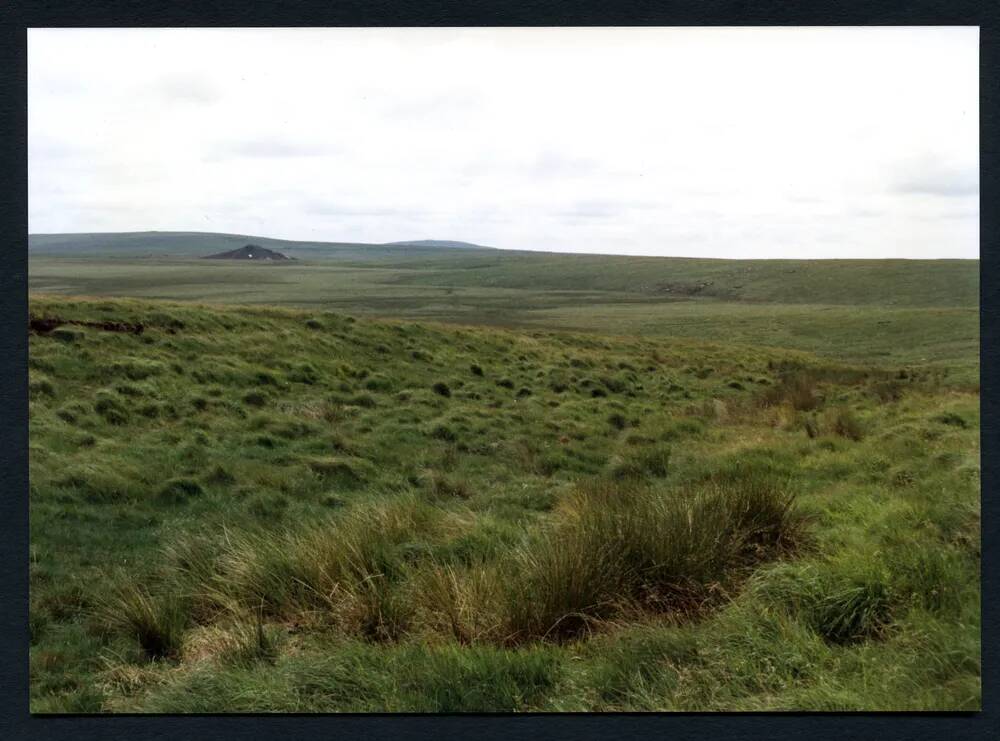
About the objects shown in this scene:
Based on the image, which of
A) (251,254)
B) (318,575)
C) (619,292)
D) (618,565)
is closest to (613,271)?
(619,292)

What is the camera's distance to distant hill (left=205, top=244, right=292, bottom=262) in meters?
6.80

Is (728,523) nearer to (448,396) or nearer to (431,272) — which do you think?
(448,396)

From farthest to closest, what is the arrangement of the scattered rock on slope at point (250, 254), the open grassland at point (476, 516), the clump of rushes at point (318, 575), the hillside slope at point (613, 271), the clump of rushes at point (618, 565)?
the scattered rock on slope at point (250, 254) < the hillside slope at point (613, 271) < the clump of rushes at point (318, 575) < the clump of rushes at point (618, 565) < the open grassland at point (476, 516)

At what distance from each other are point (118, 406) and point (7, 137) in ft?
8.74

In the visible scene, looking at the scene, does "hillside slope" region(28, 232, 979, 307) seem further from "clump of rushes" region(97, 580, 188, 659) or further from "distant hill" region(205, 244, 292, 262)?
"clump of rushes" region(97, 580, 188, 659)

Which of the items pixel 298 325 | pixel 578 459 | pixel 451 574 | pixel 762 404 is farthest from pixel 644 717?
pixel 298 325

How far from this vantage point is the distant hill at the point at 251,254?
268 inches

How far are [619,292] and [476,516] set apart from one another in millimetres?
5422

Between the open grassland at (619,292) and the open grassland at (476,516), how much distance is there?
8cm

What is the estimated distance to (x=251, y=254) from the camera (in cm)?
695

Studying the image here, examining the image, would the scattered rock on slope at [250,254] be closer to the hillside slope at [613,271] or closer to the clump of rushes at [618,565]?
the hillside slope at [613,271]

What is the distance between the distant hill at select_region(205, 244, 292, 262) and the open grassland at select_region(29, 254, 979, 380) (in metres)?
0.21

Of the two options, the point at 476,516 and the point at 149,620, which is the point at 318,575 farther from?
the point at 476,516

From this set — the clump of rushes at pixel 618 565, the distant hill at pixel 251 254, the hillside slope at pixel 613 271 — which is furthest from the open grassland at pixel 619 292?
the clump of rushes at pixel 618 565
